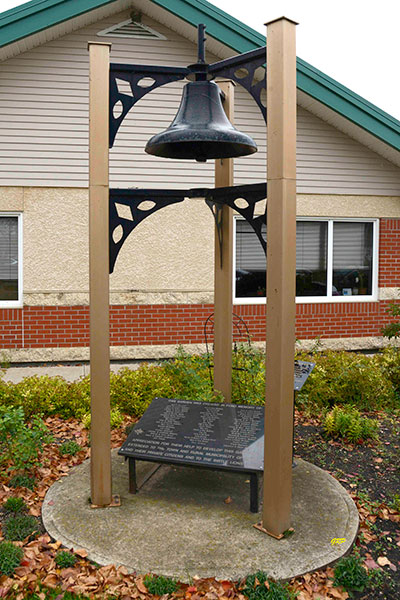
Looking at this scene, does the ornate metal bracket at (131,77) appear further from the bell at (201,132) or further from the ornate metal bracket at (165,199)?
the ornate metal bracket at (165,199)

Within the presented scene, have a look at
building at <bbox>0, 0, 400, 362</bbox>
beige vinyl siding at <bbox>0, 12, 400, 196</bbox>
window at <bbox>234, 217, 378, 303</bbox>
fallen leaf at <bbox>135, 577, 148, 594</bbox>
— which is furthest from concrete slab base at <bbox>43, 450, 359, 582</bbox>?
beige vinyl siding at <bbox>0, 12, 400, 196</bbox>

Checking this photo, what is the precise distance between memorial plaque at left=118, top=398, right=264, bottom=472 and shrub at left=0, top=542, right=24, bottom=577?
951 millimetres

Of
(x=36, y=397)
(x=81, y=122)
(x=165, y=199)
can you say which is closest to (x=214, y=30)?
(x=81, y=122)

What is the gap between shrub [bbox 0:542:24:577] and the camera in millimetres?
3381

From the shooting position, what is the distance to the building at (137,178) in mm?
8469

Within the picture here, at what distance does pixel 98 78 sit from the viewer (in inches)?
153

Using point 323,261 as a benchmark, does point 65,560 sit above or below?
below

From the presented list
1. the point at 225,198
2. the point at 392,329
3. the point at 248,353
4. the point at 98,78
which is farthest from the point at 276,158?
the point at 392,329

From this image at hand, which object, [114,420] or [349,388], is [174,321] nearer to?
[349,388]

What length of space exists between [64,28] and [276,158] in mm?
6119

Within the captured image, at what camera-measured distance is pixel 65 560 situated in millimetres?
3428

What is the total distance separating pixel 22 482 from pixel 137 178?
18.1ft

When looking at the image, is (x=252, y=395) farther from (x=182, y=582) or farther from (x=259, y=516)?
(x=182, y=582)

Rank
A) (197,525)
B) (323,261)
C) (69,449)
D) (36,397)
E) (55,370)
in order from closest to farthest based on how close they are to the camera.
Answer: (197,525), (69,449), (36,397), (55,370), (323,261)
